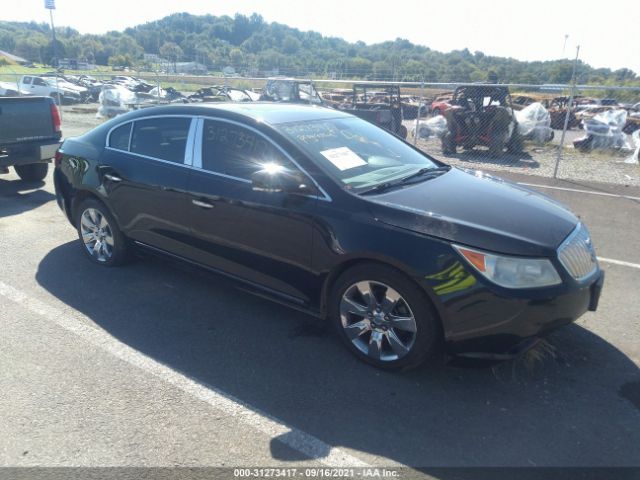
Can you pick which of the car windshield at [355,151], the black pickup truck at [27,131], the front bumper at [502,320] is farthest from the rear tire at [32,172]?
the front bumper at [502,320]

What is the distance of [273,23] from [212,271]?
156 m

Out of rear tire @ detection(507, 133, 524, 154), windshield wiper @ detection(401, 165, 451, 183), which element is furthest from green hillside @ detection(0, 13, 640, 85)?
windshield wiper @ detection(401, 165, 451, 183)

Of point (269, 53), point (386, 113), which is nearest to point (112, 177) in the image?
point (386, 113)

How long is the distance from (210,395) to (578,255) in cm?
245

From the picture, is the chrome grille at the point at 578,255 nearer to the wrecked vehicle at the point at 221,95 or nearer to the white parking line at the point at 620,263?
the white parking line at the point at 620,263

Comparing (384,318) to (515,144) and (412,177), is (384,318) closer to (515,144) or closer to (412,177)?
(412,177)

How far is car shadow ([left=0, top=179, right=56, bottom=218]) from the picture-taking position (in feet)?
23.8

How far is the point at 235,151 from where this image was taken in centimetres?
402

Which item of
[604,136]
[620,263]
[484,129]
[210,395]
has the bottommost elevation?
[210,395]

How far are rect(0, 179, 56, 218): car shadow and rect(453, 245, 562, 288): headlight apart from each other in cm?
645

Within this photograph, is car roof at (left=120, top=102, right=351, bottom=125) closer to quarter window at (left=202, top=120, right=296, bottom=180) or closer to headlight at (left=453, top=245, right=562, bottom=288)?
quarter window at (left=202, top=120, right=296, bottom=180)

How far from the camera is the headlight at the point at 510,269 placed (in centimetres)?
296

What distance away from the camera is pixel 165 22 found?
134 m

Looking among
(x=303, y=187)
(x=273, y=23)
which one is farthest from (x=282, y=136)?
(x=273, y=23)
